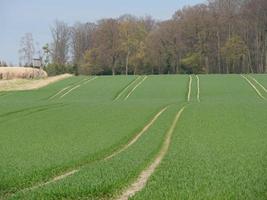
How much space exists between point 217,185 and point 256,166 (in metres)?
4.16

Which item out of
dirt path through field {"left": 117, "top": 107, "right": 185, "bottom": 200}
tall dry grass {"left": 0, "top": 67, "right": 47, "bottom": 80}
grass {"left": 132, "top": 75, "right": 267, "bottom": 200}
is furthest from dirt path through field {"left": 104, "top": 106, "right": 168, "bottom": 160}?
tall dry grass {"left": 0, "top": 67, "right": 47, "bottom": 80}

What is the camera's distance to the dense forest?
5032 inches

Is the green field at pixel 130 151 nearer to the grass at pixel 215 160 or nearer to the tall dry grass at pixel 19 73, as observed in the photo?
the grass at pixel 215 160

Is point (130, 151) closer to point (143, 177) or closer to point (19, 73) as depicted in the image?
point (143, 177)

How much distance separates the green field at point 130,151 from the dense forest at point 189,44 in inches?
3135

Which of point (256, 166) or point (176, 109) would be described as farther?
point (176, 109)

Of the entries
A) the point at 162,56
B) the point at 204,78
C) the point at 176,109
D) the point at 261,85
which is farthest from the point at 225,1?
the point at 176,109

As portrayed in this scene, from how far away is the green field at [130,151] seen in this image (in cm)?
1523

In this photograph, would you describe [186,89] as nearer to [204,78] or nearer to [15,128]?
[204,78]

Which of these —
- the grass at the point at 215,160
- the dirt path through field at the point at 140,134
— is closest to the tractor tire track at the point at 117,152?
the dirt path through field at the point at 140,134

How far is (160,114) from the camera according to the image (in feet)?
153

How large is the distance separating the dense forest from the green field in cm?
7963

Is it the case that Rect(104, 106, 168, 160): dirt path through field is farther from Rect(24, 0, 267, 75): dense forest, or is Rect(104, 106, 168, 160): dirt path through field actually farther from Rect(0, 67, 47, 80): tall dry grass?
Rect(24, 0, 267, 75): dense forest

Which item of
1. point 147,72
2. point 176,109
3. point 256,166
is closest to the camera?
point 256,166
